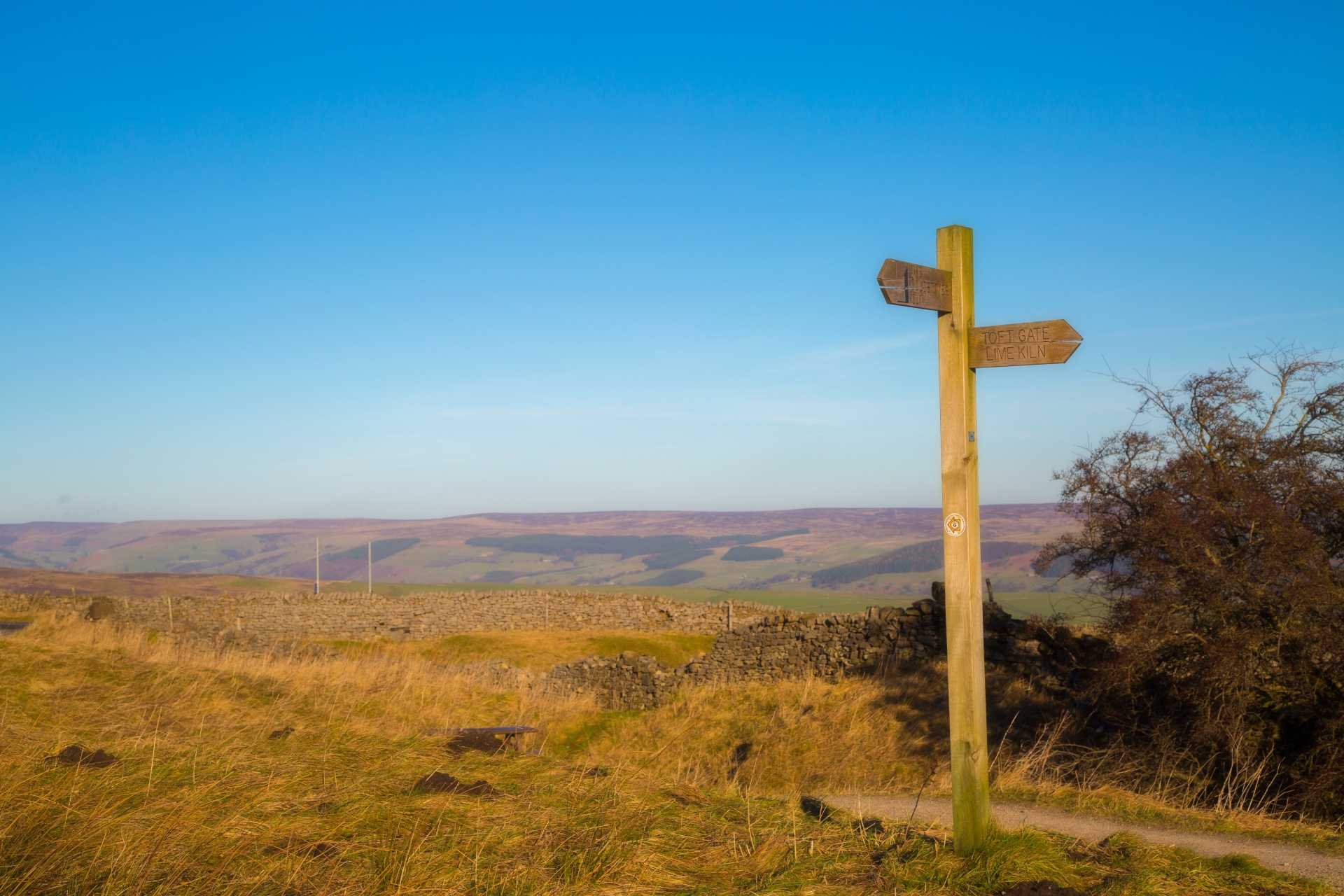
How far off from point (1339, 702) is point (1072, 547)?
3.24m

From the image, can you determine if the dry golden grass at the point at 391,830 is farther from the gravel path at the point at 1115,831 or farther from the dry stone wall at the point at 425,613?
the dry stone wall at the point at 425,613

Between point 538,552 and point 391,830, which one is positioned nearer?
point 391,830

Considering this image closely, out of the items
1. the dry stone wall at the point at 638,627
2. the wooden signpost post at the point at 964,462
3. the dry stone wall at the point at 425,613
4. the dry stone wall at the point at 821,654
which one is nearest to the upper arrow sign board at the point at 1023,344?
the wooden signpost post at the point at 964,462

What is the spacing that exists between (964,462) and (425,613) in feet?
104

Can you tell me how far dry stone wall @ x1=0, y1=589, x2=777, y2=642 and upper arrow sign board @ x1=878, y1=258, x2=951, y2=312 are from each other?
2602cm

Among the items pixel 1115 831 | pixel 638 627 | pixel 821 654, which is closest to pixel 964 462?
pixel 1115 831

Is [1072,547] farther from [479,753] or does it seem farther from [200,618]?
Result: [200,618]

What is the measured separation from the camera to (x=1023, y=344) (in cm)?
536

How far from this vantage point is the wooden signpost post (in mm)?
5258

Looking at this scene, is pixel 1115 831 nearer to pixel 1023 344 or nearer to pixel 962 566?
pixel 962 566

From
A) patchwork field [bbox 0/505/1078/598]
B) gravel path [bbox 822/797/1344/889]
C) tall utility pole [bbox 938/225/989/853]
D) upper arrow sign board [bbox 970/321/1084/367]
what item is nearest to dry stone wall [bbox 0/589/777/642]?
gravel path [bbox 822/797/1344/889]

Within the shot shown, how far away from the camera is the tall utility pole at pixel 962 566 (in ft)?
17.3

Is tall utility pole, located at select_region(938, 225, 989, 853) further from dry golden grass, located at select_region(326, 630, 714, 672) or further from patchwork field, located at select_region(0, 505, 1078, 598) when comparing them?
patchwork field, located at select_region(0, 505, 1078, 598)

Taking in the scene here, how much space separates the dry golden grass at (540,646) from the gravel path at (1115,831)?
1933 centimetres
